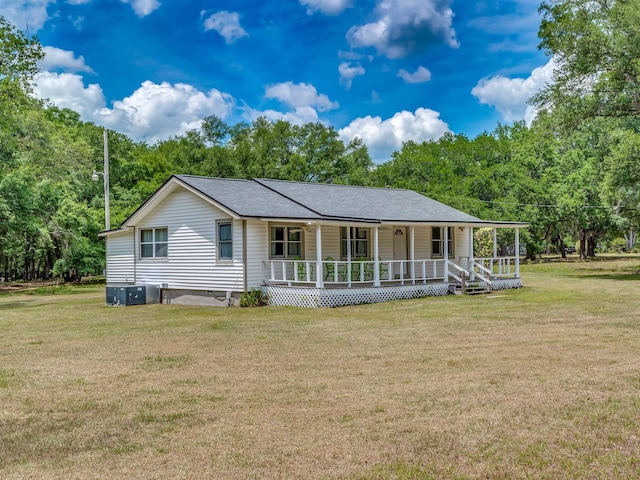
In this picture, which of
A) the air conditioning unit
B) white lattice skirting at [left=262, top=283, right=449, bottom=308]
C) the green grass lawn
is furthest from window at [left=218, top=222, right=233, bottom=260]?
the green grass lawn

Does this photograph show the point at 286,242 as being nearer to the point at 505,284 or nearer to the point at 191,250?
the point at 191,250

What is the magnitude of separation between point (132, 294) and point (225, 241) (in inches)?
163

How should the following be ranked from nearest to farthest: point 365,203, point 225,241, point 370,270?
1. point 225,241
2. point 370,270
3. point 365,203

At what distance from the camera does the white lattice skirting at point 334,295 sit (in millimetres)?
16125

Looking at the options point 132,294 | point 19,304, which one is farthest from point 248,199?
point 19,304

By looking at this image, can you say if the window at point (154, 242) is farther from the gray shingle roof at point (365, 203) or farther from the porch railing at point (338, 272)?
the porch railing at point (338, 272)

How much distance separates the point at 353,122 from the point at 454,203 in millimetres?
15737

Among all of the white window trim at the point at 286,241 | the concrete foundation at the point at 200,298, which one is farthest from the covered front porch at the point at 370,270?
the concrete foundation at the point at 200,298

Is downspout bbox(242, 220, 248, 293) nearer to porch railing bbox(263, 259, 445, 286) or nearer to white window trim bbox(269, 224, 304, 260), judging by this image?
porch railing bbox(263, 259, 445, 286)

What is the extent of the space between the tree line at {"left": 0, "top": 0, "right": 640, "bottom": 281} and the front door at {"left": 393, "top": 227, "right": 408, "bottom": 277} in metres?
10.9

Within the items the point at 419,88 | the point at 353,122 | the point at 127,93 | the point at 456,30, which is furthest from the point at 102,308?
the point at 353,122

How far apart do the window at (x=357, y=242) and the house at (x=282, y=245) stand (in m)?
0.04

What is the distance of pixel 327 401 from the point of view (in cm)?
604

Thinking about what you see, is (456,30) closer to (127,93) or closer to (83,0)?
(83,0)
